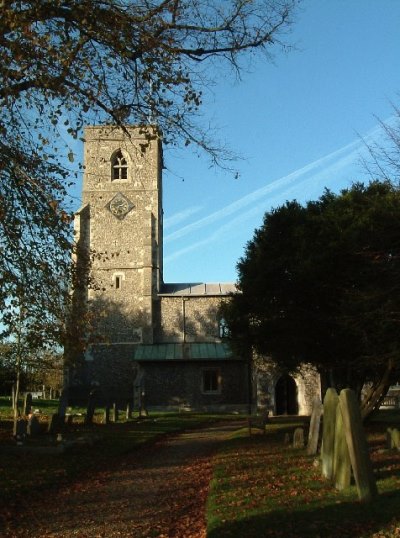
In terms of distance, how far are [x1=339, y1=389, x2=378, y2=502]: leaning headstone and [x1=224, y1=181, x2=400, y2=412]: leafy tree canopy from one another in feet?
28.3

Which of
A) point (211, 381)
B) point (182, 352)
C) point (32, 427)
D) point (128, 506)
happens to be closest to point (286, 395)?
point (211, 381)

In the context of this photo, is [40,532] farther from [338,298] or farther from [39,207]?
[338,298]

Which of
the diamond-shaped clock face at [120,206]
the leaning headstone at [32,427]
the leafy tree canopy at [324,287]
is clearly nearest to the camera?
the leaning headstone at [32,427]

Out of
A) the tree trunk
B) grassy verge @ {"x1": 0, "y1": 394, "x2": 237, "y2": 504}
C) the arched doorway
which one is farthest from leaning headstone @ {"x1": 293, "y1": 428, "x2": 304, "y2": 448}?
the arched doorway

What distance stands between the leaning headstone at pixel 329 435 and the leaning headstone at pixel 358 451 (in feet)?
4.54

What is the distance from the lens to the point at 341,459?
26.1 feet

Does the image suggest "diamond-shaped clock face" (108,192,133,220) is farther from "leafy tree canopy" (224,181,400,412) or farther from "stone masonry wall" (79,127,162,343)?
"leafy tree canopy" (224,181,400,412)

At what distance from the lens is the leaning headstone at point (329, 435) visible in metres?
8.82

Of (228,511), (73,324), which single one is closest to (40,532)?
(228,511)

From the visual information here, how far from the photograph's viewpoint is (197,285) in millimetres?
44781

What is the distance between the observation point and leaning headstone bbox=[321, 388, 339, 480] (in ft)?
28.9

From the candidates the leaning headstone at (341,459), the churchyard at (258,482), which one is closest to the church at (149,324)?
the churchyard at (258,482)

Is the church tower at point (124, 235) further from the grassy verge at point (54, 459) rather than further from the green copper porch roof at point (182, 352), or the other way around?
the grassy verge at point (54, 459)

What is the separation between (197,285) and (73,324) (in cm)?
3382
